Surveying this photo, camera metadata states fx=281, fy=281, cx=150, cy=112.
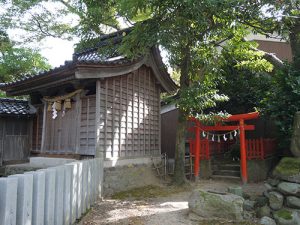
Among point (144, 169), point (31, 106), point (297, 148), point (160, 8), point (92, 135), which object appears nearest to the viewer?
point (297, 148)

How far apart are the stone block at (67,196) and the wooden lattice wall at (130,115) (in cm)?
419

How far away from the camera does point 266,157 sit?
14336mm

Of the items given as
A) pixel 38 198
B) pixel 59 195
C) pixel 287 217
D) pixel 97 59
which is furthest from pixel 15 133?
pixel 287 217

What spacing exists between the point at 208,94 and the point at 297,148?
3.84m

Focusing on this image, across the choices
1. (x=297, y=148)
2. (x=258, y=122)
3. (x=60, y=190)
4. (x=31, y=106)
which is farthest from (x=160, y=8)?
(x=258, y=122)

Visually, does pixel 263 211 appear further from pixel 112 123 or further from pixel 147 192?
pixel 112 123

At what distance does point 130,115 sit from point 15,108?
220 inches

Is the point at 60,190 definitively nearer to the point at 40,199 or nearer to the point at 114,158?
the point at 40,199

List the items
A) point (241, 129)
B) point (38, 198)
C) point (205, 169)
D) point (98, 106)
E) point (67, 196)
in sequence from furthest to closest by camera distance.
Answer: point (205, 169) → point (241, 129) → point (98, 106) → point (67, 196) → point (38, 198)

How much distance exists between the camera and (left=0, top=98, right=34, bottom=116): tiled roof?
1259 cm

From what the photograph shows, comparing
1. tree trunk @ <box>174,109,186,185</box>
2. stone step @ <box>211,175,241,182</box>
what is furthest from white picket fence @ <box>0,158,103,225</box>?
stone step @ <box>211,175,241,182</box>

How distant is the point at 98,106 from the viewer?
33.2 ft

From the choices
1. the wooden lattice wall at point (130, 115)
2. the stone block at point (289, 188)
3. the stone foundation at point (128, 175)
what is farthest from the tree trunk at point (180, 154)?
the stone block at point (289, 188)

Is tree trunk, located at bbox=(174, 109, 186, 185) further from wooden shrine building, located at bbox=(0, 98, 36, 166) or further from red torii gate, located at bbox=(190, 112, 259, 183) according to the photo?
wooden shrine building, located at bbox=(0, 98, 36, 166)
